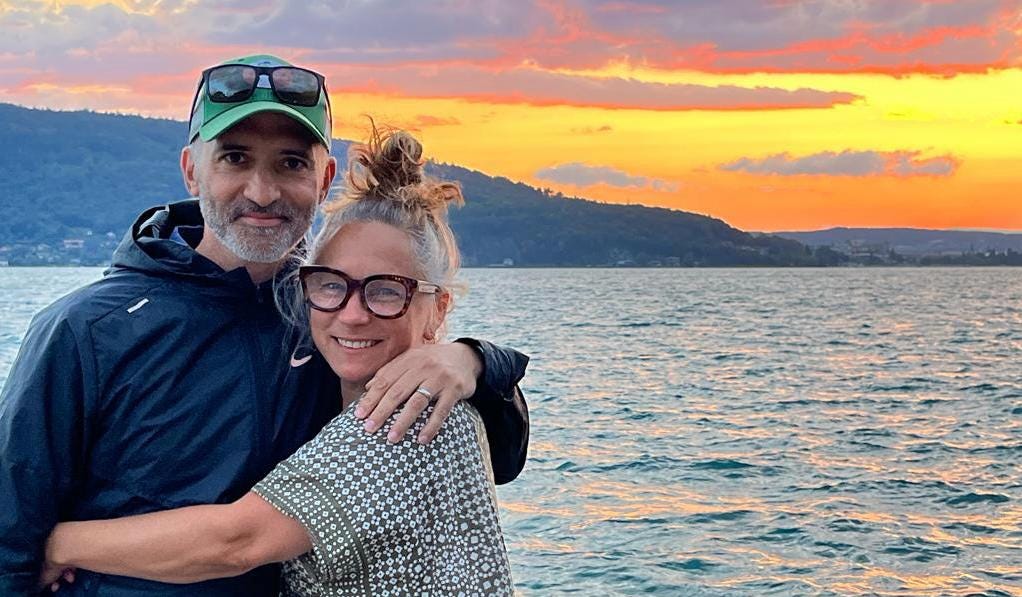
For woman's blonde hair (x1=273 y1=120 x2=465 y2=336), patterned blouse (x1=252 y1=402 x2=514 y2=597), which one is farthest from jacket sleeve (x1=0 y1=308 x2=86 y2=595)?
woman's blonde hair (x1=273 y1=120 x2=465 y2=336)

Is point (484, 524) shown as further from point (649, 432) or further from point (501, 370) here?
point (649, 432)

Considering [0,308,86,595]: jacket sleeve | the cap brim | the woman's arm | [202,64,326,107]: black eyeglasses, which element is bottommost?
the woman's arm

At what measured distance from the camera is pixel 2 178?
162250mm

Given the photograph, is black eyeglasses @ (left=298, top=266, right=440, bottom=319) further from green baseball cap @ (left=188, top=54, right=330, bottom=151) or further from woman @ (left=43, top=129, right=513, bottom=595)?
green baseball cap @ (left=188, top=54, right=330, bottom=151)

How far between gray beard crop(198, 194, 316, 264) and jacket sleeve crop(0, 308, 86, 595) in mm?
629

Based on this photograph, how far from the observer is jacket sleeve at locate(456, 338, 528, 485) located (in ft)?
12.0

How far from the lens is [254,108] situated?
3510 millimetres

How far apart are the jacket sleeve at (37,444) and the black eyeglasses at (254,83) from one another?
34.0 inches

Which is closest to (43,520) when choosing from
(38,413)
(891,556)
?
(38,413)

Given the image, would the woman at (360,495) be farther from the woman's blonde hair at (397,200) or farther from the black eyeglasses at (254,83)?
the black eyeglasses at (254,83)

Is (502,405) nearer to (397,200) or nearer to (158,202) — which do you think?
(397,200)

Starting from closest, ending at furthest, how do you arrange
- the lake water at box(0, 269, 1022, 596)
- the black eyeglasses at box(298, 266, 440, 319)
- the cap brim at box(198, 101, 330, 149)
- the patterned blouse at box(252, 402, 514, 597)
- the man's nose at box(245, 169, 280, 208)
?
the patterned blouse at box(252, 402, 514, 597) → the black eyeglasses at box(298, 266, 440, 319) → the cap brim at box(198, 101, 330, 149) → the man's nose at box(245, 169, 280, 208) → the lake water at box(0, 269, 1022, 596)

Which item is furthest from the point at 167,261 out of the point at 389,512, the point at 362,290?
the point at 389,512

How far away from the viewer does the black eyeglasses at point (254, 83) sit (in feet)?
11.7
